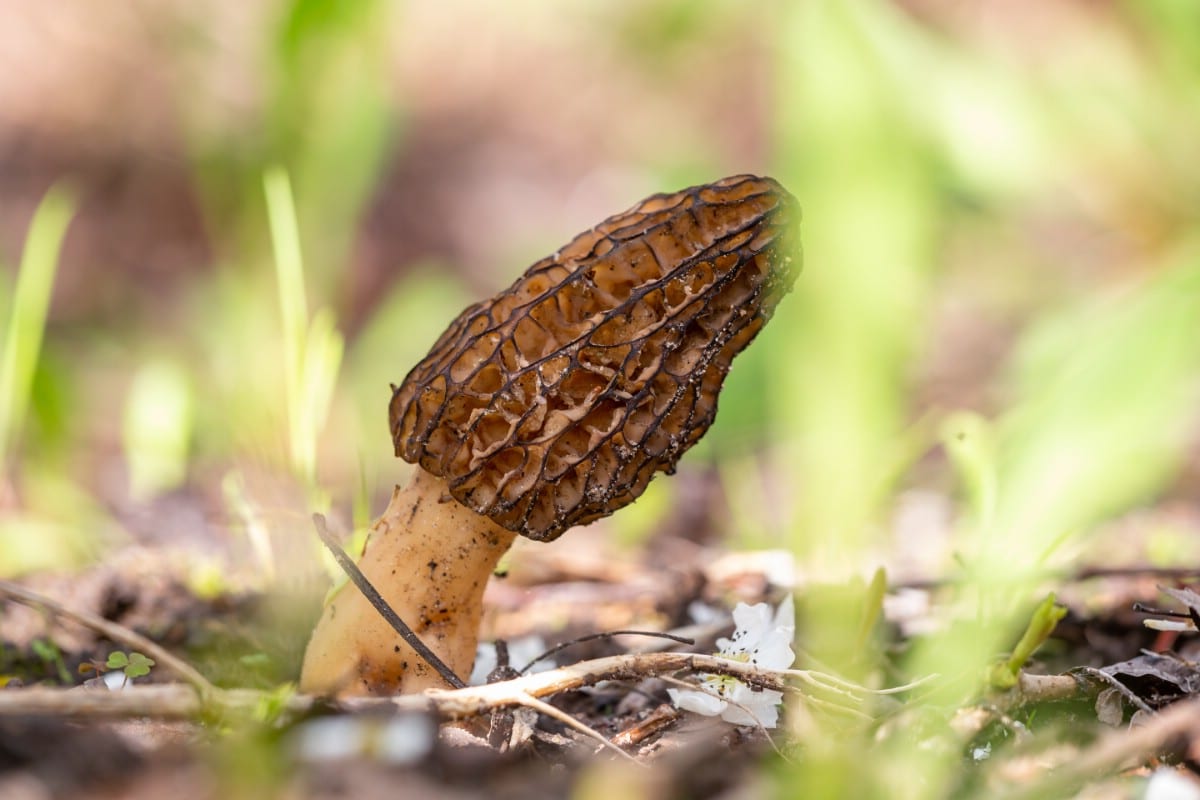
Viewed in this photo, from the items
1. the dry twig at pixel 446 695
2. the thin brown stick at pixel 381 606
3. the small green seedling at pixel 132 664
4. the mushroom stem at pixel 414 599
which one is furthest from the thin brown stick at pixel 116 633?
the mushroom stem at pixel 414 599

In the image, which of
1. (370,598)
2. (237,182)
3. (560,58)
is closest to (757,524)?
(370,598)

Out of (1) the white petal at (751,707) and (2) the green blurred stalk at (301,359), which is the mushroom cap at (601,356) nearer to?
(1) the white petal at (751,707)

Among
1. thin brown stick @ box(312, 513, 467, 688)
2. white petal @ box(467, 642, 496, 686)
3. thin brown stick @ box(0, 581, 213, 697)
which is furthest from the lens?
white petal @ box(467, 642, 496, 686)

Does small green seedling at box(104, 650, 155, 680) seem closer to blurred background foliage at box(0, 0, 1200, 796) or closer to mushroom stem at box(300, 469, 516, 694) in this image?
mushroom stem at box(300, 469, 516, 694)

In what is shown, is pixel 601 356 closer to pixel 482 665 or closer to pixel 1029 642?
pixel 482 665

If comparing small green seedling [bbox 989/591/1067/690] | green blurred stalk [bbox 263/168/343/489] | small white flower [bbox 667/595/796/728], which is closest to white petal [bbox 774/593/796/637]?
small white flower [bbox 667/595/796/728]

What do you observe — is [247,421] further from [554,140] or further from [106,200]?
[554,140]
